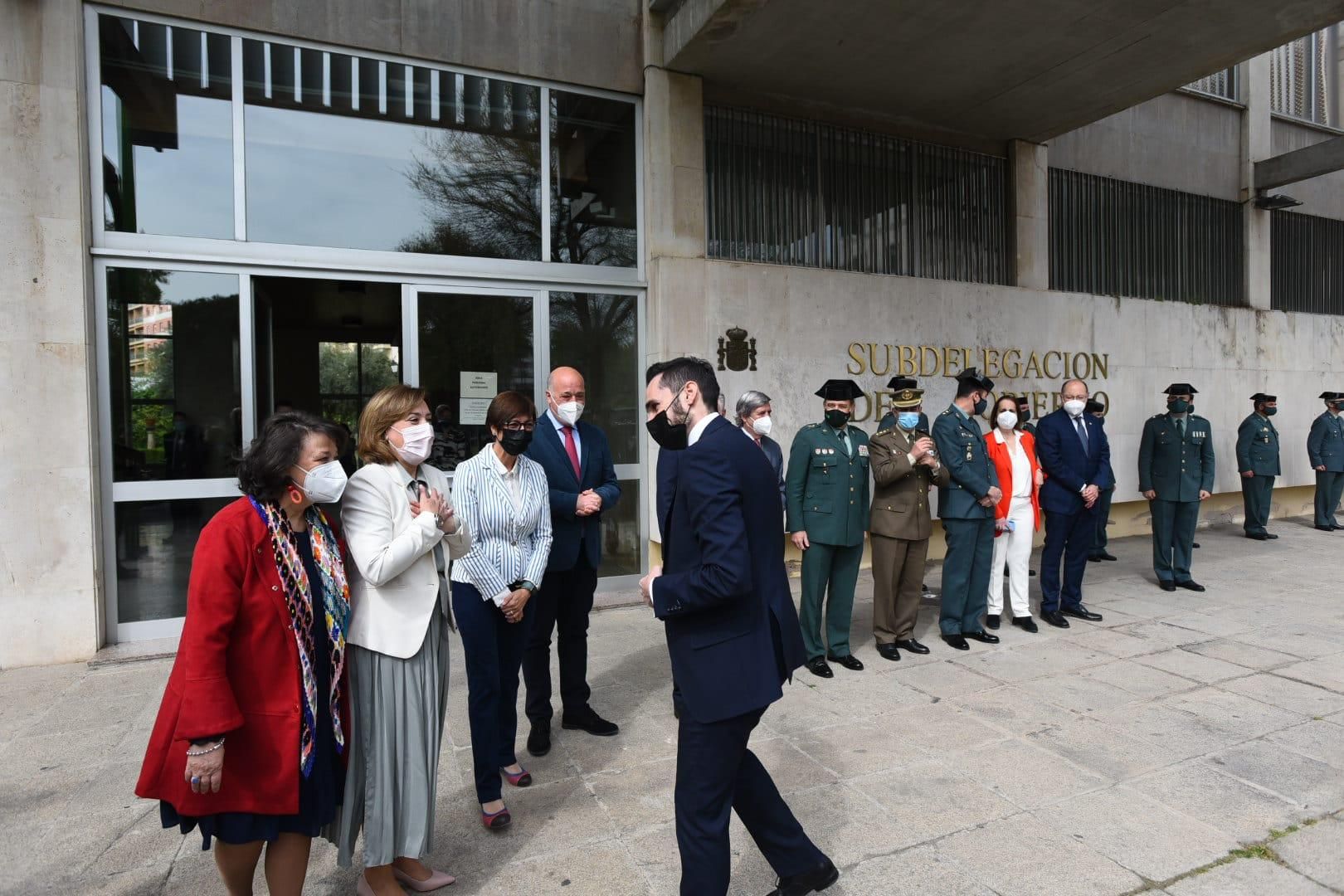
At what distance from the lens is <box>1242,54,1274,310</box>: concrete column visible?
36.0ft

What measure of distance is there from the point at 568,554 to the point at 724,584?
1.85 meters

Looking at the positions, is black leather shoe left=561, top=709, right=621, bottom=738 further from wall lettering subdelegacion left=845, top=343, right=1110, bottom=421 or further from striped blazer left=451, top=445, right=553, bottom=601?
wall lettering subdelegacion left=845, top=343, right=1110, bottom=421

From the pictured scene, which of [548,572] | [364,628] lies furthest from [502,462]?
[364,628]

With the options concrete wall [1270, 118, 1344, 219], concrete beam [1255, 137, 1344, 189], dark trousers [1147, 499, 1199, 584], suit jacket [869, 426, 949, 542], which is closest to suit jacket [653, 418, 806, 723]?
suit jacket [869, 426, 949, 542]

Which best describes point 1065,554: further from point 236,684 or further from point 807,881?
point 236,684

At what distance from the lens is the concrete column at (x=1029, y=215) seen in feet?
29.4

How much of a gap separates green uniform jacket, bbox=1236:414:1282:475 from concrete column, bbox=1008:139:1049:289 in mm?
3746

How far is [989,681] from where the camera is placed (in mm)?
4719

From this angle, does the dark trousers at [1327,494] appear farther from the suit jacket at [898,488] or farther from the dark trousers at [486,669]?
the dark trousers at [486,669]

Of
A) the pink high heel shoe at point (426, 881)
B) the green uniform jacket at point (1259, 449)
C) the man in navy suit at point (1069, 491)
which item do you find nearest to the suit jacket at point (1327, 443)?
the green uniform jacket at point (1259, 449)

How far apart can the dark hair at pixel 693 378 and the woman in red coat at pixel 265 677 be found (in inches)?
41.3

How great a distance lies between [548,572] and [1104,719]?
3069 millimetres

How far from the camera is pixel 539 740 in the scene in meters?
3.77

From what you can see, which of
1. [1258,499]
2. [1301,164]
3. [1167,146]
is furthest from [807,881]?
[1301,164]
